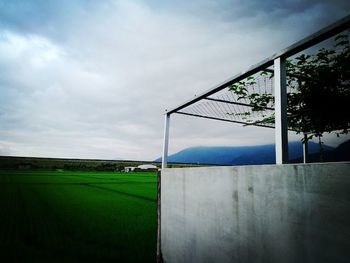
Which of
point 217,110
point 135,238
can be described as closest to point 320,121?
point 217,110

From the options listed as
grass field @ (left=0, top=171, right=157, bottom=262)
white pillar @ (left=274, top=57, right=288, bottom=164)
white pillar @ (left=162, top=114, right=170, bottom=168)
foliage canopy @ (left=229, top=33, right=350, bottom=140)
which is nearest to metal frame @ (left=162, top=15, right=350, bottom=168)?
white pillar @ (left=274, top=57, right=288, bottom=164)

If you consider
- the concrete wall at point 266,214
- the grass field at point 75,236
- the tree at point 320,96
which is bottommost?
the grass field at point 75,236

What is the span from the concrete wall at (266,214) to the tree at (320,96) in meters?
1.47

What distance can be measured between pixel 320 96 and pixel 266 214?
290cm

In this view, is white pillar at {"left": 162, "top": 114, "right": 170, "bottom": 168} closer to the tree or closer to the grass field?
the tree

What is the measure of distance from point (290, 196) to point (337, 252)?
16.7 inches

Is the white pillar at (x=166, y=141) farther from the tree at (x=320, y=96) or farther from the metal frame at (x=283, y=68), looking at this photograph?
the metal frame at (x=283, y=68)

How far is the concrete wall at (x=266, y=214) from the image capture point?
1615mm

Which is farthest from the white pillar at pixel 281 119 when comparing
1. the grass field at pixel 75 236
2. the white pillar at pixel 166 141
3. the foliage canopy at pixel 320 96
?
the grass field at pixel 75 236

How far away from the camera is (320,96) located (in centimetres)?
424

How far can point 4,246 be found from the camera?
5570mm

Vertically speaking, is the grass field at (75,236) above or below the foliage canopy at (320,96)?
below

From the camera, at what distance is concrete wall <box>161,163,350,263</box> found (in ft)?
5.30

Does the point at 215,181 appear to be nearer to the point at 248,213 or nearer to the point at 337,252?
the point at 248,213
